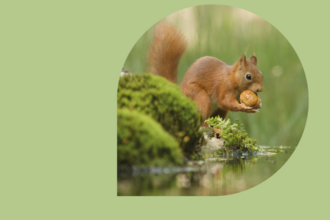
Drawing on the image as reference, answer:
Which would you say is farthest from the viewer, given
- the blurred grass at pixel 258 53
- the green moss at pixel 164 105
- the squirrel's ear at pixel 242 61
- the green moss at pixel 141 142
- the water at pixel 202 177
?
the squirrel's ear at pixel 242 61

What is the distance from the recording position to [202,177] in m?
4.52

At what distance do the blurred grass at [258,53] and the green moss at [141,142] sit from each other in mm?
945

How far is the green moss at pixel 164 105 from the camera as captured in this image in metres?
4.43

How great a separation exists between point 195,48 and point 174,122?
107 centimetres

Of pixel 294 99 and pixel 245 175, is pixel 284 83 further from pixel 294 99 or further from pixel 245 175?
pixel 245 175

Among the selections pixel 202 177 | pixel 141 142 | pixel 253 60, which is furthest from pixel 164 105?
pixel 253 60

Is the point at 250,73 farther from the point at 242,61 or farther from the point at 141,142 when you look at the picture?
the point at 141,142

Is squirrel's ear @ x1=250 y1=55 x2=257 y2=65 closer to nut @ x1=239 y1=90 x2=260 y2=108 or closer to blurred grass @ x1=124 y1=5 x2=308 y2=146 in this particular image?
blurred grass @ x1=124 y1=5 x2=308 y2=146

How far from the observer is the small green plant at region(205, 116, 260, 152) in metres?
5.23

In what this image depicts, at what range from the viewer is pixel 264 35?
5129 mm

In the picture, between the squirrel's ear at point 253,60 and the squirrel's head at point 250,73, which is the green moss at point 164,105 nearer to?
the squirrel's head at point 250,73

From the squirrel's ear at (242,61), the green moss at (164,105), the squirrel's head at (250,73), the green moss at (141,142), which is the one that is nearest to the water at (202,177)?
the green moss at (141,142)

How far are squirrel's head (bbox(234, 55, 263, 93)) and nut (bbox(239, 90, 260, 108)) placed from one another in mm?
59

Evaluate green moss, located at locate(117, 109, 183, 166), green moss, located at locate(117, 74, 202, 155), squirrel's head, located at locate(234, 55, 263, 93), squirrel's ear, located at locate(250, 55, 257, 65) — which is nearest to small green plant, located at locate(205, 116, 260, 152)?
squirrel's head, located at locate(234, 55, 263, 93)
